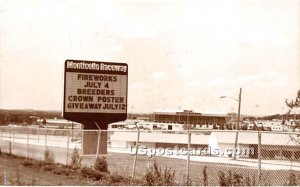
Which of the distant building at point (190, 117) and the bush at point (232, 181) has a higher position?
the bush at point (232, 181)

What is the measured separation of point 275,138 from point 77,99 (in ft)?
90.7

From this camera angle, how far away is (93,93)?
31188 millimetres

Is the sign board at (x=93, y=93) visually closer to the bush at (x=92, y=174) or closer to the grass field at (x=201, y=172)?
the grass field at (x=201, y=172)

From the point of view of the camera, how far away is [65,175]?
17.7 m

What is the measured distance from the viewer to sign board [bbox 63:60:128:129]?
101 ft

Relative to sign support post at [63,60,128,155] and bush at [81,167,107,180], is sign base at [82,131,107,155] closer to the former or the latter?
sign support post at [63,60,128,155]

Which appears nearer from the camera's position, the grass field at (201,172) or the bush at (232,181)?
the bush at (232,181)

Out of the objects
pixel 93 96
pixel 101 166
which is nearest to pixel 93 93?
pixel 93 96

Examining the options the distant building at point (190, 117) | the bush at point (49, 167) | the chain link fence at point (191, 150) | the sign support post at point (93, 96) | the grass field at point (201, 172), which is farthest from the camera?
the distant building at point (190, 117)

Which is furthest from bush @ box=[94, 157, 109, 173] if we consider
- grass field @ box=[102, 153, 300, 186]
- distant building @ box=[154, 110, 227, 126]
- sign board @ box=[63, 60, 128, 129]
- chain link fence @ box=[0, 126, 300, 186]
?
distant building @ box=[154, 110, 227, 126]

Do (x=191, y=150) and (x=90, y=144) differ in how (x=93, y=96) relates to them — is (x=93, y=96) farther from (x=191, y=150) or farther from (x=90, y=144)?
(x=191, y=150)

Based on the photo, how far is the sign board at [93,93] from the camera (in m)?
30.9

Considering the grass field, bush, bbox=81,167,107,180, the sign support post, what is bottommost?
the grass field

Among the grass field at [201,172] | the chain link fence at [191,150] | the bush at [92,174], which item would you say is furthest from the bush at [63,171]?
the chain link fence at [191,150]
